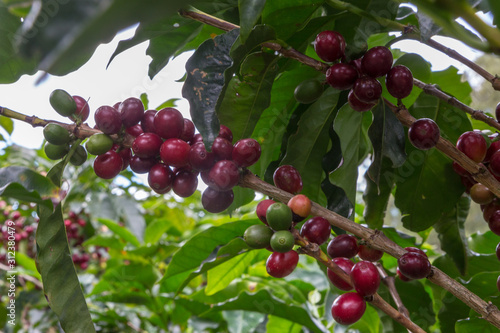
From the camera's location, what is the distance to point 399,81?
70 cm

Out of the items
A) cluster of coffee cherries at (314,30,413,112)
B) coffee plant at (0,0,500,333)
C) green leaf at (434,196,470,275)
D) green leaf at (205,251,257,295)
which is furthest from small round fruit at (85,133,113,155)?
green leaf at (434,196,470,275)

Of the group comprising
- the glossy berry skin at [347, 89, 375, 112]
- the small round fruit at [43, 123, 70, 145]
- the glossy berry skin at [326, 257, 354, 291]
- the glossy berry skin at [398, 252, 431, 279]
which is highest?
the small round fruit at [43, 123, 70, 145]

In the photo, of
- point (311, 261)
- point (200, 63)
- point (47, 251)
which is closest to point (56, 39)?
point (200, 63)

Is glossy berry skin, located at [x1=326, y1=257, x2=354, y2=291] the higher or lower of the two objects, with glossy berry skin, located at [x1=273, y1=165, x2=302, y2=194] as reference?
lower

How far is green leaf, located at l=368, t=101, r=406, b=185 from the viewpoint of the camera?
72 centimetres

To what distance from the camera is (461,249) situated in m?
0.92

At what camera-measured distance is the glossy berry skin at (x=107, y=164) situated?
0.73 metres

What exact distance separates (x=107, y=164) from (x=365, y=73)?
0.44m

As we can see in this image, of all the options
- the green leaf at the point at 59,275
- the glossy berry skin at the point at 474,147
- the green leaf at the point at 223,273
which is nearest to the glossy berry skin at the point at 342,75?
the glossy berry skin at the point at 474,147

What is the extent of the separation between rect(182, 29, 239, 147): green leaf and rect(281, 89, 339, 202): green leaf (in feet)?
0.78

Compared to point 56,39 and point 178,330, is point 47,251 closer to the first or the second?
point 56,39

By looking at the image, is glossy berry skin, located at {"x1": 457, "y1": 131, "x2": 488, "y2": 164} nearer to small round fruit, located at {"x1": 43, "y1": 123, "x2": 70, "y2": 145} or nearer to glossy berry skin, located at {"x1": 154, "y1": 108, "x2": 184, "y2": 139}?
glossy berry skin, located at {"x1": 154, "y1": 108, "x2": 184, "y2": 139}

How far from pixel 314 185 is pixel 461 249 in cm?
33

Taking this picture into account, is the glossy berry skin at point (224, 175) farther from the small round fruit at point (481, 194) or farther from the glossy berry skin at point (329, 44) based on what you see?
the small round fruit at point (481, 194)
